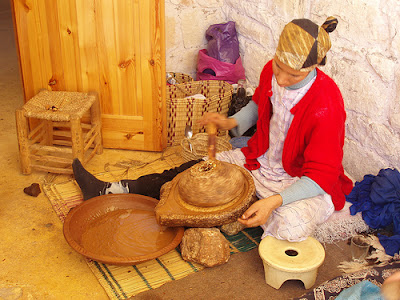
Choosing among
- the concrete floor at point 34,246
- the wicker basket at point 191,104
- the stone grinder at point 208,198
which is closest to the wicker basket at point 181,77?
the wicker basket at point 191,104

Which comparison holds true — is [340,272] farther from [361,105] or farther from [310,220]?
[361,105]

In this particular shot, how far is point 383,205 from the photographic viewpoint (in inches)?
111

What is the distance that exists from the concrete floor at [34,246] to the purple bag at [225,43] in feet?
3.78

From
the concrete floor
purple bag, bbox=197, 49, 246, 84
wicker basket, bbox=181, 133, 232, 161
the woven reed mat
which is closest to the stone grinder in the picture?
the woven reed mat

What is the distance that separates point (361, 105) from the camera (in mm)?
3096

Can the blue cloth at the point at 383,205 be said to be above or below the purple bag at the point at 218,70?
below

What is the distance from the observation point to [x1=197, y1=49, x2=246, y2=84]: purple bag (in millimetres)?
4289

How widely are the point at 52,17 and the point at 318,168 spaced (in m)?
2.27

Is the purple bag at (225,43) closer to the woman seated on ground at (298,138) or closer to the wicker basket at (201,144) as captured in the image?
the wicker basket at (201,144)

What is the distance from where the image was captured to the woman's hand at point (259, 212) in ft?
8.13

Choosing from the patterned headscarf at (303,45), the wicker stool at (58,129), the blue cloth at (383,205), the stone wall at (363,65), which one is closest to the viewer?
the patterned headscarf at (303,45)

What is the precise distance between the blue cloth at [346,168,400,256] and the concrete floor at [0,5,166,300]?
5.21 ft

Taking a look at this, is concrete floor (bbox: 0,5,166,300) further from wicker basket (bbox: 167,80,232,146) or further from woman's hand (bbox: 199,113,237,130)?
woman's hand (bbox: 199,113,237,130)

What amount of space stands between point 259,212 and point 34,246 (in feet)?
4.49
